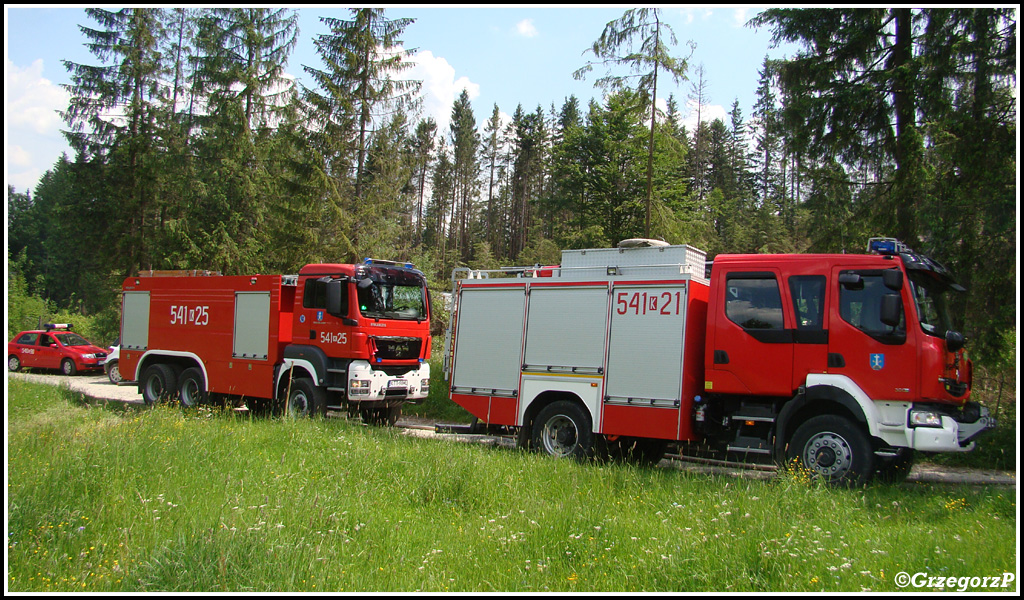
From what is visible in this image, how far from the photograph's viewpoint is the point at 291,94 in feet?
86.8

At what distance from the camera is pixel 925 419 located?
7.36 metres

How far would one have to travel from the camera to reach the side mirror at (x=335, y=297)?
1243 cm

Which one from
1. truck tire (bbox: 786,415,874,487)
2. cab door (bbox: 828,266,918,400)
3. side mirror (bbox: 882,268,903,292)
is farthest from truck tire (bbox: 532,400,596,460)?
side mirror (bbox: 882,268,903,292)

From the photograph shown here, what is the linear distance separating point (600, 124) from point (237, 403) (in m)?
20.1

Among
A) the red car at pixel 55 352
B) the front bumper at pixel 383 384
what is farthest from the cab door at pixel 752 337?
the red car at pixel 55 352

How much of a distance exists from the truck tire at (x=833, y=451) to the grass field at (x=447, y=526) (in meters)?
0.30

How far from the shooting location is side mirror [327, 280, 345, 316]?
1243 cm

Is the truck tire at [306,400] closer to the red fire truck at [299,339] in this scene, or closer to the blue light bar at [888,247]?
the red fire truck at [299,339]

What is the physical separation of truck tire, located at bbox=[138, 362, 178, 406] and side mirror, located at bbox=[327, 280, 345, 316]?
5.37 metres

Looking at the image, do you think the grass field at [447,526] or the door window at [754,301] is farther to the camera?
the door window at [754,301]

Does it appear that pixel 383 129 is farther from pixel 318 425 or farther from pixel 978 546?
pixel 978 546

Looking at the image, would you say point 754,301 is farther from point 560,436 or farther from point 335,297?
point 335,297

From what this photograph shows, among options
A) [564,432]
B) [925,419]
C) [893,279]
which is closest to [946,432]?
[925,419]

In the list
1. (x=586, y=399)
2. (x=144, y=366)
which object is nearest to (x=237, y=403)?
(x=144, y=366)
